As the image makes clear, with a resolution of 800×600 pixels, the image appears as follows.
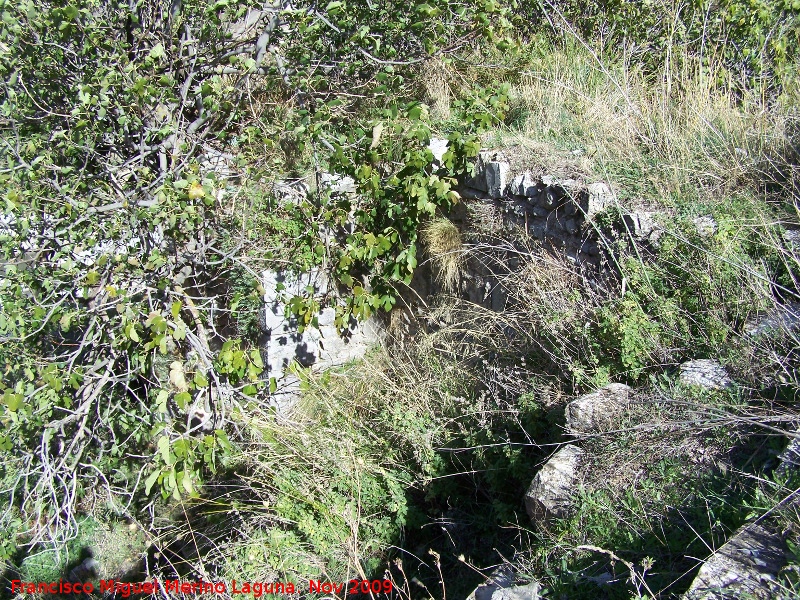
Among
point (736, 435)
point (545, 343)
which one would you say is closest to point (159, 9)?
point (545, 343)

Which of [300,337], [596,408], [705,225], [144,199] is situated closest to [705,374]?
[596,408]

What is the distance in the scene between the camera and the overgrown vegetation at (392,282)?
106 inches

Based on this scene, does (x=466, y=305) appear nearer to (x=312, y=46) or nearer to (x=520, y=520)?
(x=520, y=520)

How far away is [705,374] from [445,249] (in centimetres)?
229

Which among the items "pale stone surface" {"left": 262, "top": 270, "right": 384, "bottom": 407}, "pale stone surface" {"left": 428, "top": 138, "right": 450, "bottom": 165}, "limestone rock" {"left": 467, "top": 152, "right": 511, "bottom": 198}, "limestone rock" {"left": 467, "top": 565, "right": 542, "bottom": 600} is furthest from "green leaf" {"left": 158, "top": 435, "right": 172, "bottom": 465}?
"pale stone surface" {"left": 428, "top": 138, "right": 450, "bottom": 165}

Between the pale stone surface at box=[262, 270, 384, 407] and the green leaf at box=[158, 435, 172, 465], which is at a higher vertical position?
the green leaf at box=[158, 435, 172, 465]

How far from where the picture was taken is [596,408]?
2811mm

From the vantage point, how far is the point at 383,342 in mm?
5172

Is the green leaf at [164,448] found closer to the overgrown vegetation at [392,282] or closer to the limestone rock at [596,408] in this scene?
the overgrown vegetation at [392,282]

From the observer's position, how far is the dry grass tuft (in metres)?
4.60

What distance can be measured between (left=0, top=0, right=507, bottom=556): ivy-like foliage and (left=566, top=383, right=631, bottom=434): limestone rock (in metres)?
1.84

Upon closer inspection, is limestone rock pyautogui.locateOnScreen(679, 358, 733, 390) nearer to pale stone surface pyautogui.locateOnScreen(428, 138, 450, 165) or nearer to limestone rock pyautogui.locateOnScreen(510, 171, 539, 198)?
limestone rock pyautogui.locateOnScreen(510, 171, 539, 198)

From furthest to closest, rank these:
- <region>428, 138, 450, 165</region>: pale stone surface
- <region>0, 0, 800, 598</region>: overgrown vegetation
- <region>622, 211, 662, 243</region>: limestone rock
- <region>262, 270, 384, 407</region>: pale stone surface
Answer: <region>262, 270, 384, 407</region>: pale stone surface < <region>428, 138, 450, 165</region>: pale stone surface < <region>622, 211, 662, 243</region>: limestone rock < <region>0, 0, 800, 598</region>: overgrown vegetation

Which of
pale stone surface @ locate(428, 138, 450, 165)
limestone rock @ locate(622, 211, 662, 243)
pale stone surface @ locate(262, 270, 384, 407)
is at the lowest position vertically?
pale stone surface @ locate(262, 270, 384, 407)
